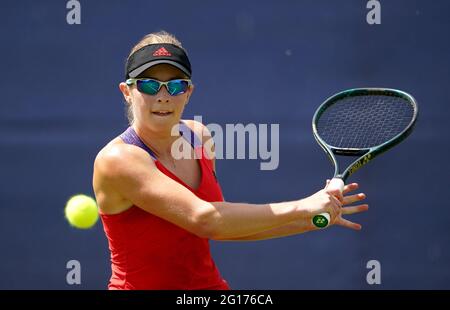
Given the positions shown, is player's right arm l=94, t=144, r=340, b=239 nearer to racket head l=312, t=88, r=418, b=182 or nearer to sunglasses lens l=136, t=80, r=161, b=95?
sunglasses lens l=136, t=80, r=161, b=95

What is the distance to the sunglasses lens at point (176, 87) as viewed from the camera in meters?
2.87

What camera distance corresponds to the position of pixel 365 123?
397 cm

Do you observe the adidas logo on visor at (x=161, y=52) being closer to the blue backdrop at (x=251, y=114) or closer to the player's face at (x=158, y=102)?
the player's face at (x=158, y=102)

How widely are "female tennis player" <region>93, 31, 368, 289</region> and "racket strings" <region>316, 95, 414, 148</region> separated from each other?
3.35ft


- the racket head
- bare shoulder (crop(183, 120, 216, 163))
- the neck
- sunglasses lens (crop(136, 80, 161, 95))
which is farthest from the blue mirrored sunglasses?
the racket head

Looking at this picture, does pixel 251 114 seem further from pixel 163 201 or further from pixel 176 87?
pixel 163 201

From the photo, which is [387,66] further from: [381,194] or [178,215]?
[178,215]

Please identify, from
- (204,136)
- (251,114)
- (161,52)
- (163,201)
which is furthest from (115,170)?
(251,114)

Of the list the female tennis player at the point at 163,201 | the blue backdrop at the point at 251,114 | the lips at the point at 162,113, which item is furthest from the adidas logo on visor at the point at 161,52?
the blue backdrop at the point at 251,114

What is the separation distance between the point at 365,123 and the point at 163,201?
5.16 feet

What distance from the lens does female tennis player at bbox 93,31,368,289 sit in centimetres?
268

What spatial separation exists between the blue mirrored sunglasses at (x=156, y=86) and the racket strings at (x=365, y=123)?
4.04 feet

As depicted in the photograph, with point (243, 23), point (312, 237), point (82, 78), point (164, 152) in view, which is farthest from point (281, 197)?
point (164, 152)

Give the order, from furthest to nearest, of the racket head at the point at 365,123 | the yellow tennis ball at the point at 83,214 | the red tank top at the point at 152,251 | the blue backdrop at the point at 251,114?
the blue backdrop at the point at 251,114 → the racket head at the point at 365,123 → the yellow tennis ball at the point at 83,214 → the red tank top at the point at 152,251
